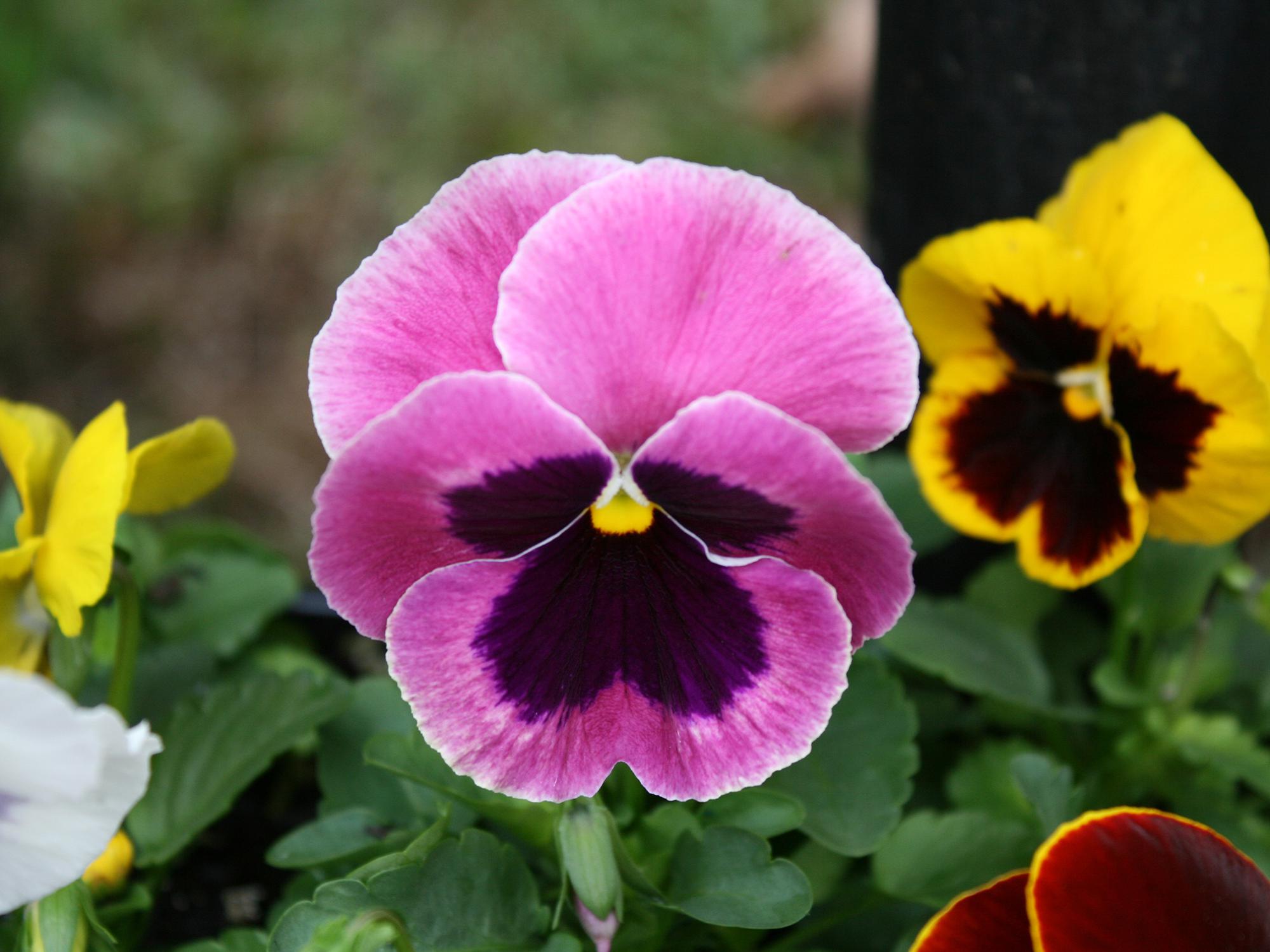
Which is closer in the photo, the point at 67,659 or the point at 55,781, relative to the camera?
the point at 55,781

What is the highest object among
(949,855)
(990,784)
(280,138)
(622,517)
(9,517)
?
(622,517)

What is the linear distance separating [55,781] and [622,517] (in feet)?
0.79

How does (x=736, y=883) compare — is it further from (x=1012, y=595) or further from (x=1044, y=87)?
(x=1044, y=87)

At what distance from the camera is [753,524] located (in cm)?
53

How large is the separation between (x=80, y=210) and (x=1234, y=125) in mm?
1926

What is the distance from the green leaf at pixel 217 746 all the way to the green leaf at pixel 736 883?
239 millimetres

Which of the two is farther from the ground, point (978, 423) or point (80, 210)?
point (978, 423)

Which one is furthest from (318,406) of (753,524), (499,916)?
(499,916)

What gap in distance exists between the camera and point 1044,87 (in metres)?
0.98

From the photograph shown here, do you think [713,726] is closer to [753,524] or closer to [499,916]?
[753,524]

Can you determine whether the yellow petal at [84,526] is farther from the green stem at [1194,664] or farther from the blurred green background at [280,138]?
the blurred green background at [280,138]

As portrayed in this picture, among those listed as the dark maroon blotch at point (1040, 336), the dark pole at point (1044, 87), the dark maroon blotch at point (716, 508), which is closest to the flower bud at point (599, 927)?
the dark maroon blotch at point (716, 508)

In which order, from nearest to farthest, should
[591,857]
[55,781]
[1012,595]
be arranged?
[55,781] → [591,857] → [1012,595]

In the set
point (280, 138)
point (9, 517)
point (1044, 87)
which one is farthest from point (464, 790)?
point (280, 138)
